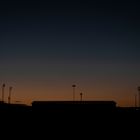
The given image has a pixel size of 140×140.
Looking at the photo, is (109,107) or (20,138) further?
(109,107)

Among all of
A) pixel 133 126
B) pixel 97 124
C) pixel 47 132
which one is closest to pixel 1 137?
pixel 47 132

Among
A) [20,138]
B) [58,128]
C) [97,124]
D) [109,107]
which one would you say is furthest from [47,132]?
[109,107]

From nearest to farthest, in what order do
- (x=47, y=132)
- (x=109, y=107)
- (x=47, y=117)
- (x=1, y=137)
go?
1. (x=1, y=137)
2. (x=47, y=132)
3. (x=47, y=117)
4. (x=109, y=107)

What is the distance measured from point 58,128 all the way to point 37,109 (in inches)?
409

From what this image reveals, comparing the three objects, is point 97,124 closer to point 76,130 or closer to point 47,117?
point 76,130

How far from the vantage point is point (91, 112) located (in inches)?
1609

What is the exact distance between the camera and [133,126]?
36.1 metres

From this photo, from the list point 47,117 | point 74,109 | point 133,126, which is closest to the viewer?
point 133,126

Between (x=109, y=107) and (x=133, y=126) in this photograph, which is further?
(x=109, y=107)

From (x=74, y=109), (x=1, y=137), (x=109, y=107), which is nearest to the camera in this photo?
(x=1, y=137)

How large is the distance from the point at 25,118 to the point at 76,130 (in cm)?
919

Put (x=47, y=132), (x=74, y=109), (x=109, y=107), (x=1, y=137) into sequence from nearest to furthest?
(x=1, y=137) → (x=47, y=132) → (x=74, y=109) → (x=109, y=107)

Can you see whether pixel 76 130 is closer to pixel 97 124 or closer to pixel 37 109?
pixel 97 124

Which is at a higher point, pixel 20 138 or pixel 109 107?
pixel 109 107
